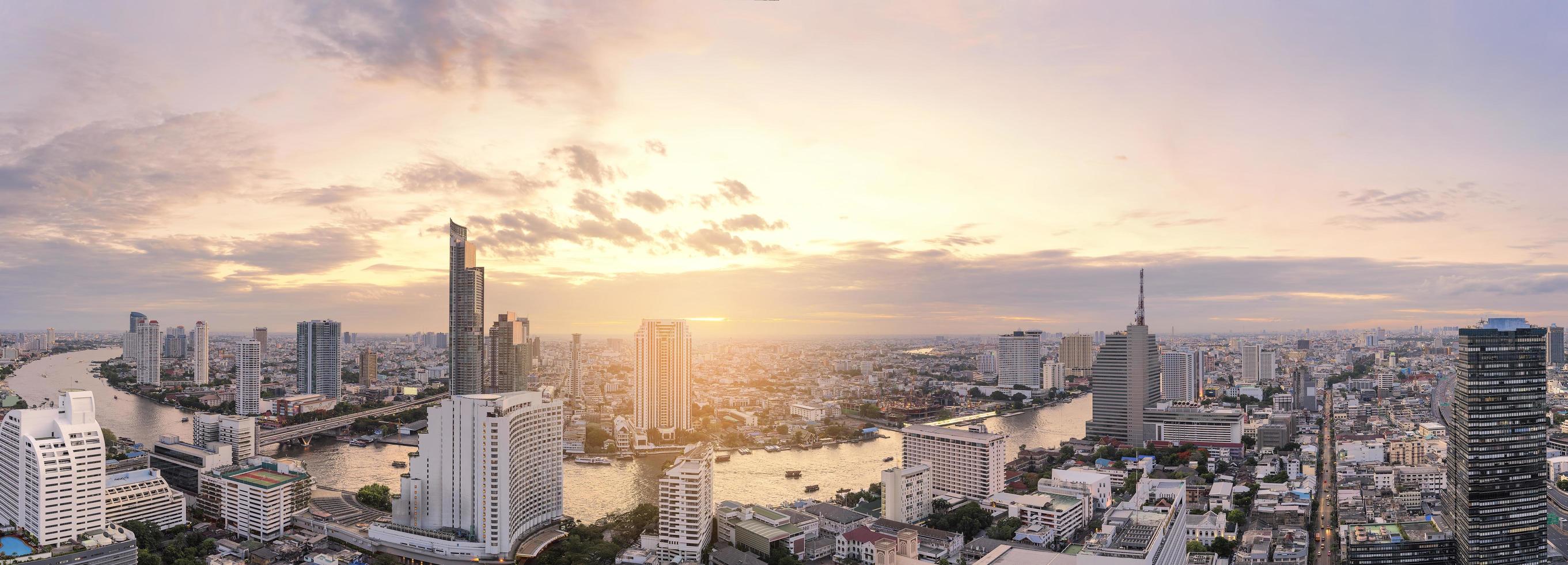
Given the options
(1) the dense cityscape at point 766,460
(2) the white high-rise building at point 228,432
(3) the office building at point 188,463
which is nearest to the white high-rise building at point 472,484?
(1) the dense cityscape at point 766,460

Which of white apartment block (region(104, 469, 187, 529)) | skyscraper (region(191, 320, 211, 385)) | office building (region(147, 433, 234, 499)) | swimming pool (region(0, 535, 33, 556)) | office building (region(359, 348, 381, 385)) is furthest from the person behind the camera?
office building (region(359, 348, 381, 385))

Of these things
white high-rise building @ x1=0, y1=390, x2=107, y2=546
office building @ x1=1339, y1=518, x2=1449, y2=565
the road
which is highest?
white high-rise building @ x1=0, y1=390, x2=107, y2=546

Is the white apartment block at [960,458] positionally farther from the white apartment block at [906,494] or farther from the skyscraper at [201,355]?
the skyscraper at [201,355]

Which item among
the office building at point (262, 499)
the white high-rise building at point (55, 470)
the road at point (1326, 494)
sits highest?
the white high-rise building at point (55, 470)

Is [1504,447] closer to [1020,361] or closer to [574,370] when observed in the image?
[1020,361]

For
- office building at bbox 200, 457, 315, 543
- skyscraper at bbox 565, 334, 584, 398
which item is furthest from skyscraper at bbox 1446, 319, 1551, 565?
skyscraper at bbox 565, 334, 584, 398

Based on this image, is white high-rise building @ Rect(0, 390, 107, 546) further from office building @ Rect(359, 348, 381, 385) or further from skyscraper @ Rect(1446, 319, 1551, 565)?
office building @ Rect(359, 348, 381, 385)
